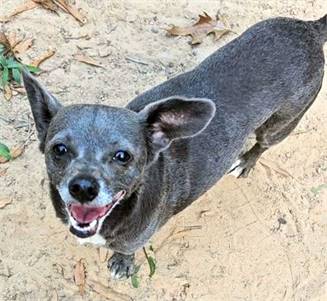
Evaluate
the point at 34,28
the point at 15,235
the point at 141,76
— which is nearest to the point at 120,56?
the point at 141,76

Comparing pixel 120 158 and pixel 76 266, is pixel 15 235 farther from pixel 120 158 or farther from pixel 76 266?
pixel 120 158

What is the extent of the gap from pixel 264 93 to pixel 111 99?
1685 millimetres

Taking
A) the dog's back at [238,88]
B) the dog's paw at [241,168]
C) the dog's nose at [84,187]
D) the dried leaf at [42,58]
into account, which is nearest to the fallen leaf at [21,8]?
the dried leaf at [42,58]

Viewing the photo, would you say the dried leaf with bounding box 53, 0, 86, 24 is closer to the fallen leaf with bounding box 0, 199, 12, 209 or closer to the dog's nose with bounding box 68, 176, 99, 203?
the fallen leaf with bounding box 0, 199, 12, 209

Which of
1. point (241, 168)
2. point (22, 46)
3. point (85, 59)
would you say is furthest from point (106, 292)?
point (22, 46)

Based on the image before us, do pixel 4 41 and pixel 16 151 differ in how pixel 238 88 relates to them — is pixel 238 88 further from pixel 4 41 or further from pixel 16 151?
pixel 4 41

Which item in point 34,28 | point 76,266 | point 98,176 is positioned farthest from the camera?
point 34,28

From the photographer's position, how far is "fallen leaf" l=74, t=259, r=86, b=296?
220 inches

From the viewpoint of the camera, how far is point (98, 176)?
13.3 feet

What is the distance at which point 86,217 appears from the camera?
433 centimetres

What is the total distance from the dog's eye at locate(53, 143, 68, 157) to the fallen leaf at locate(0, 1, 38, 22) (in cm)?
265

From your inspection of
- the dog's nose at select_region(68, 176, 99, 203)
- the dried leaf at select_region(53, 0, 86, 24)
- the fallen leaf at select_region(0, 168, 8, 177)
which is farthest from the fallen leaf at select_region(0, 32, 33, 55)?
the dog's nose at select_region(68, 176, 99, 203)

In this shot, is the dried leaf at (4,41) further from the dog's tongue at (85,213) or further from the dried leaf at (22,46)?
the dog's tongue at (85,213)

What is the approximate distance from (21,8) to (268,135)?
256cm
